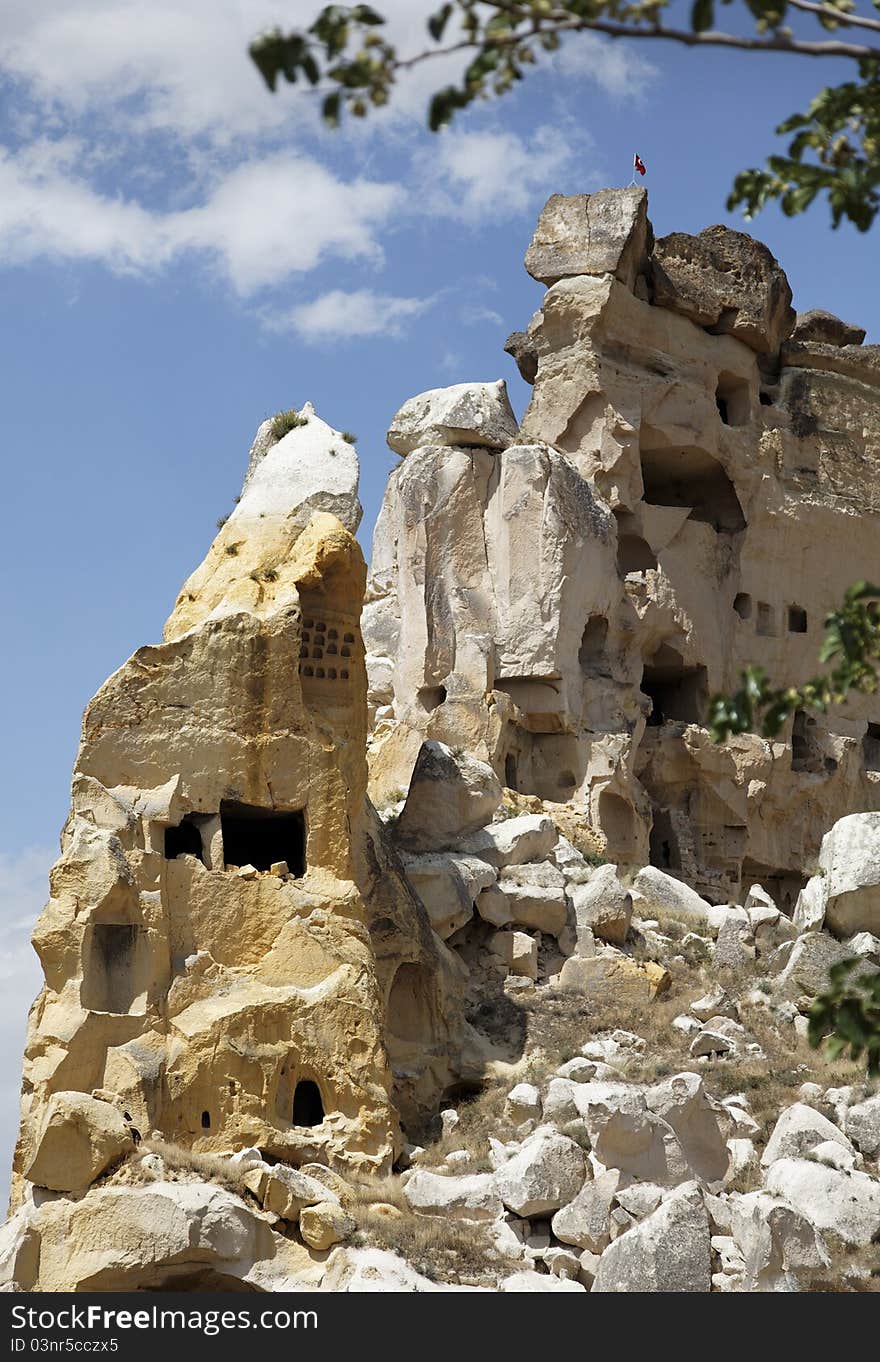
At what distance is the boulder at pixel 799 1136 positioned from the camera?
20.8 metres

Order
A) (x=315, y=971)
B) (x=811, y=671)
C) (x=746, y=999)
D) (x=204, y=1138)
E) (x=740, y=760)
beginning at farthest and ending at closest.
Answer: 1. (x=811, y=671)
2. (x=740, y=760)
3. (x=746, y=999)
4. (x=315, y=971)
5. (x=204, y=1138)

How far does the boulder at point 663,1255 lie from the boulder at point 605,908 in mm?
8470

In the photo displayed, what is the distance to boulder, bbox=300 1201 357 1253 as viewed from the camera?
1919cm

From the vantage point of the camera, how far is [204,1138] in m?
20.6

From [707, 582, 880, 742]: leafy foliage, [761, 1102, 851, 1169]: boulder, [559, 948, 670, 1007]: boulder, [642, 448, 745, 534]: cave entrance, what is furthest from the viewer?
[642, 448, 745, 534]: cave entrance

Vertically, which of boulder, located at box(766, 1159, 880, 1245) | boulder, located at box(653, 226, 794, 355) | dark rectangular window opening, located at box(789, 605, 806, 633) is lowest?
boulder, located at box(766, 1159, 880, 1245)

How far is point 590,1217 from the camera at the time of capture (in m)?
19.2

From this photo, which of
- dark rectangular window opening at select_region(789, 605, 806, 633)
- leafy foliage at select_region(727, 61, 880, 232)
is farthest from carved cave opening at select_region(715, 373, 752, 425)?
leafy foliage at select_region(727, 61, 880, 232)

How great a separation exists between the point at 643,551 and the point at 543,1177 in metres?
17.3

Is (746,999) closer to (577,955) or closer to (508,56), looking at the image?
(577,955)

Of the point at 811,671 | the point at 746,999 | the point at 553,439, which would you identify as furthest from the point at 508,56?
the point at 811,671

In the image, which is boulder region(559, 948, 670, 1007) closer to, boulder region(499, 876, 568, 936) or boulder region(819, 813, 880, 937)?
boulder region(499, 876, 568, 936)

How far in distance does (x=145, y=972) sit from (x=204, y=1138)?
6.28ft

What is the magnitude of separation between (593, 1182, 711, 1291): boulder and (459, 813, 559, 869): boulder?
9.20 meters
